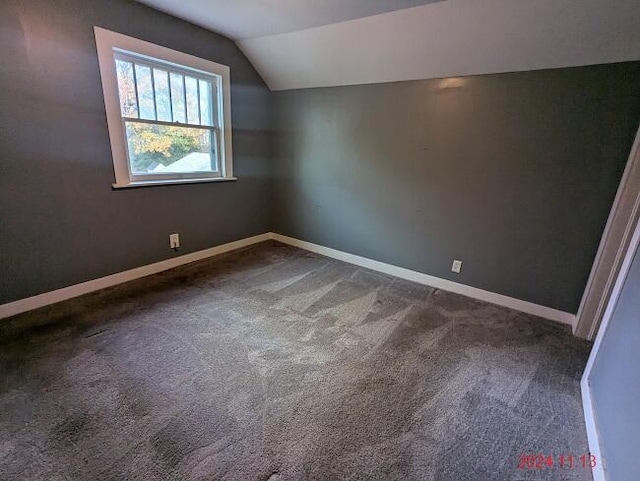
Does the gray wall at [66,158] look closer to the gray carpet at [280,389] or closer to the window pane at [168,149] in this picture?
the window pane at [168,149]

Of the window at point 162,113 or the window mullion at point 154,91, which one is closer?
the window at point 162,113

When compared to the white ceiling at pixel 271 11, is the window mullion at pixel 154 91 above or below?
below

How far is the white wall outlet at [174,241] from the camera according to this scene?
3041mm

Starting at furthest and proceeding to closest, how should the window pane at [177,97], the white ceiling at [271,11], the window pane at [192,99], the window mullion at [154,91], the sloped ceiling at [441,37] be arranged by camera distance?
the window pane at [192,99] → the window pane at [177,97] → the window mullion at [154,91] → the white ceiling at [271,11] → the sloped ceiling at [441,37]

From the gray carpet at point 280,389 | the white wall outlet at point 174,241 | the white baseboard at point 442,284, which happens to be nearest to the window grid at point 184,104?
the white wall outlet at point 174,241

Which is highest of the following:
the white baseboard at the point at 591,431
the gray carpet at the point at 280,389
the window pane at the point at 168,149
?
the window pane at the point at 168,149

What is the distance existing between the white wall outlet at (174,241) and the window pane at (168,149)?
64 centimetres

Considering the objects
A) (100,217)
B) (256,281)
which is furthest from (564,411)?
(100,217)

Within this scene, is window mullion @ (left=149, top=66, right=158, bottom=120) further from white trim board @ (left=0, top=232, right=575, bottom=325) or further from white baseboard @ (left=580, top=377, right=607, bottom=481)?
white baseboard @ (left=580, top=377, right=607, bottom=481)

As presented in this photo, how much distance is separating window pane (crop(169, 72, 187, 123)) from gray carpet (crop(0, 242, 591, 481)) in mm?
1671

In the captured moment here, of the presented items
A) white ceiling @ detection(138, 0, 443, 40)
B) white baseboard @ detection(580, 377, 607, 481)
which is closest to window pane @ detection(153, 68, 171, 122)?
white ceiling @ detection(138, 0, 443, 40)

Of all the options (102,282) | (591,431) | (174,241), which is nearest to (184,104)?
(174,241)

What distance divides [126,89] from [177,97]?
462mm

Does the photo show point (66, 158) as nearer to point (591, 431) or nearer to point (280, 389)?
point (280, 389)
